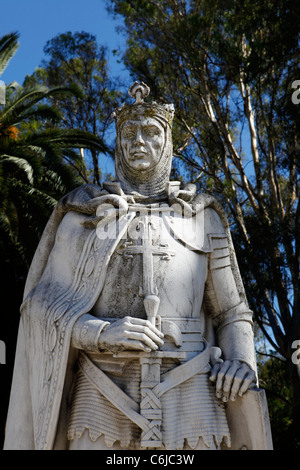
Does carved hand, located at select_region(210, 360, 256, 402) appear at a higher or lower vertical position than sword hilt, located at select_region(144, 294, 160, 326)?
lower

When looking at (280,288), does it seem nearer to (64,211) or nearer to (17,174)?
(17,174)

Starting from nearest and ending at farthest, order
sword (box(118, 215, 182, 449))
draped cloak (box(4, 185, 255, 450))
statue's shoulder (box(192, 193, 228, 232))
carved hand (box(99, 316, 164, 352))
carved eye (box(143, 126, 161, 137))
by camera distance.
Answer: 1. sword (box(118, 215, 182, 449))
2. carved hand (box(99, 316, 164, 352))
3. draped cloak (box(4, 185, 255, 450))
4. statue's shoulder (box(192, 193, 228, 232))
5. carved eye (box(143, 126, 161, 137))

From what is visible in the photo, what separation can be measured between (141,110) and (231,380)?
2.28 meters

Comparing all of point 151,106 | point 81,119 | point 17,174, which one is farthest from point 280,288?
point 81,119

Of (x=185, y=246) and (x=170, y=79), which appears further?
(x=170, y=79)

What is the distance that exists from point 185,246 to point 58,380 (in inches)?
54.7

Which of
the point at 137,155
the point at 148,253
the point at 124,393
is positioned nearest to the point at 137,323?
→ the point at 124,393

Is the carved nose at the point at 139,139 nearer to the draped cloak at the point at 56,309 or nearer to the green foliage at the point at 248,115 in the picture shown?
the draped cloak at the point at 56,309

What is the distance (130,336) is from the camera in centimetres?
414

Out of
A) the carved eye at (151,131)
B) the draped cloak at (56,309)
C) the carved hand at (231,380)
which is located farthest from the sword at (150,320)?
the carved eye at (151,131)

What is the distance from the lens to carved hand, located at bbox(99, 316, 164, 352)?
4141 mm

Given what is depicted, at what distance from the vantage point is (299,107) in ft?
47.4

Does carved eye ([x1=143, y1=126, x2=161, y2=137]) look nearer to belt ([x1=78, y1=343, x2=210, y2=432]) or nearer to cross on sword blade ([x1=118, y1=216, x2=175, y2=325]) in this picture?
cross on sword blade ([x1=118, y1=216, x2=175, y2=325])

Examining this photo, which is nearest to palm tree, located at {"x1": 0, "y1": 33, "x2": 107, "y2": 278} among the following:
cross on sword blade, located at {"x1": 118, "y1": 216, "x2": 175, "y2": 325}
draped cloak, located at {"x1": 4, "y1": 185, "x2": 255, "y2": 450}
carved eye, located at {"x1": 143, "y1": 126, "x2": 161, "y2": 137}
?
carved eye, located at {"x1": 143, "y1": 126, "x2": 161, "y2": 137}
